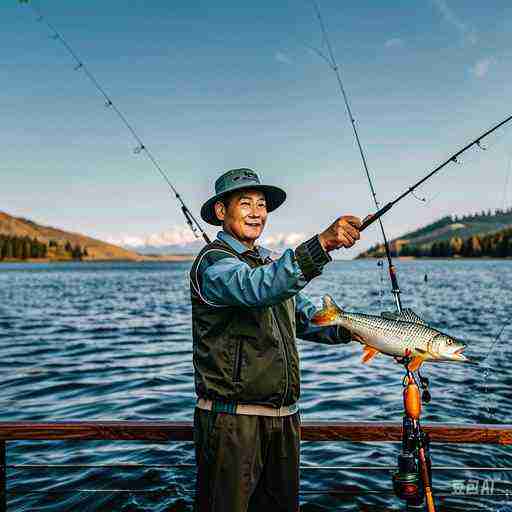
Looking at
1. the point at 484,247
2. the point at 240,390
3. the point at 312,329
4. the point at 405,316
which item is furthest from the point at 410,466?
the point at 484,247

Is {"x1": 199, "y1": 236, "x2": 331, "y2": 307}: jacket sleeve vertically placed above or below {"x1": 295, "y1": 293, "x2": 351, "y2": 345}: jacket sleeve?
above

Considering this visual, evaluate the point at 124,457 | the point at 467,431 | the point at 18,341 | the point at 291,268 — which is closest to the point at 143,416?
the point at 124,457

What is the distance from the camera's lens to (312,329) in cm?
459

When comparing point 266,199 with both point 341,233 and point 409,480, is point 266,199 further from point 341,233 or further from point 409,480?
point 409,480

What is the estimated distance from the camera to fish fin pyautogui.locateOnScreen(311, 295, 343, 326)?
420 centimetres

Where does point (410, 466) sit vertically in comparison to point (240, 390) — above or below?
A: below

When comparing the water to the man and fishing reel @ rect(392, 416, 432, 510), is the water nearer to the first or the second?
fishing reel @ rect(392, 416, 432, 510)

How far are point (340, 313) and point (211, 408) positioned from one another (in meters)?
1.15

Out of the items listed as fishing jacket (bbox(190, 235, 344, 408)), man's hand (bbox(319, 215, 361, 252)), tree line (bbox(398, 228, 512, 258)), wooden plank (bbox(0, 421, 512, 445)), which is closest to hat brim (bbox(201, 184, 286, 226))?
fishing jacket (bbox(190, 235, 344, 408))

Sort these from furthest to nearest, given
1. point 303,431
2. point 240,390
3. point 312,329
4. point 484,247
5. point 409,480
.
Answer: point 484,247
point 303,431
point 312,329
point 409,480
point 240,390

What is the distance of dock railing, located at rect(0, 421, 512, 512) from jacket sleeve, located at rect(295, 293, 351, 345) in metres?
0.79

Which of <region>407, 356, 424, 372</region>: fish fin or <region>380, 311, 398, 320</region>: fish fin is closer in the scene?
<region>407, 356, 424, 372</region>: fish fin

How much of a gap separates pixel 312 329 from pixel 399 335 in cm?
84

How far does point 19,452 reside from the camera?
8.98 meters
